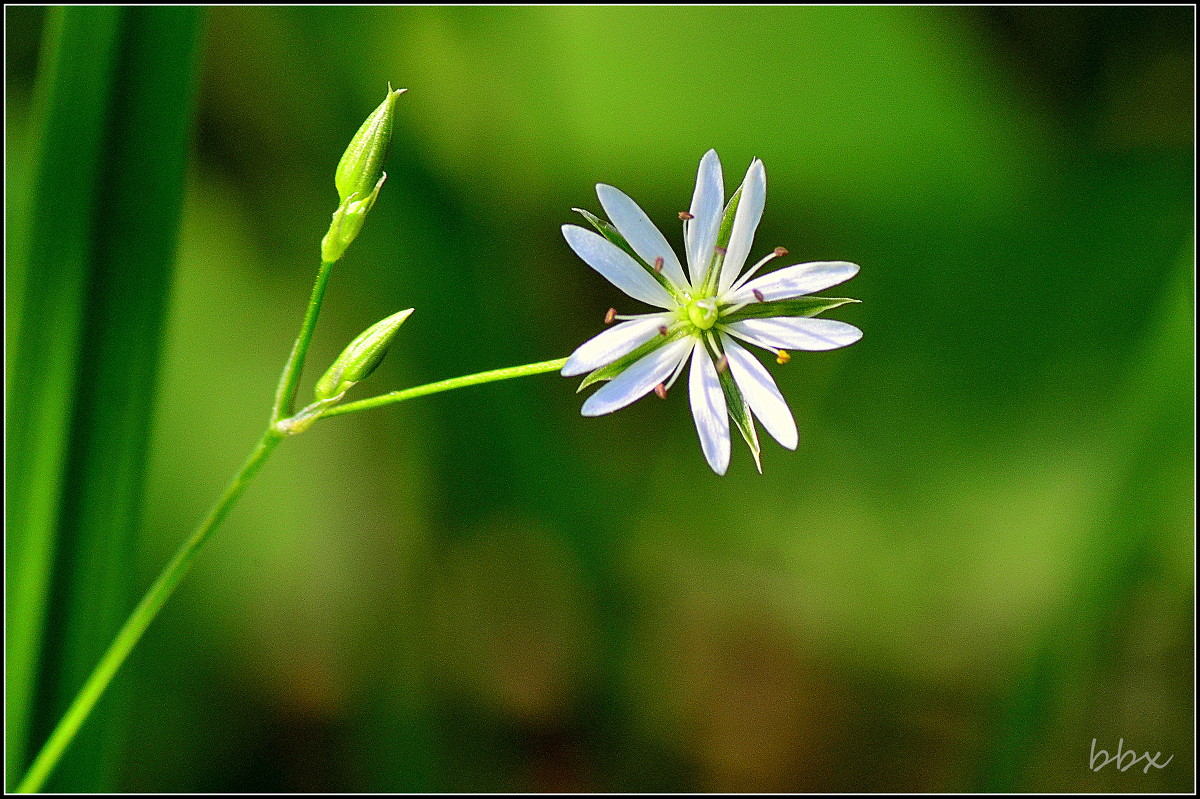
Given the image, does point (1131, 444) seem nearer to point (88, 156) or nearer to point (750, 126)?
point (750, 126)

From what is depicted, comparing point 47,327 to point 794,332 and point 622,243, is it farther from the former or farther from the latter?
point 794,332

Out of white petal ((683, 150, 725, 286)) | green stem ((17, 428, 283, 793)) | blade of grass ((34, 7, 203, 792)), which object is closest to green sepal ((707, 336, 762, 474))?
white petal ((683, 150, 725, 286))

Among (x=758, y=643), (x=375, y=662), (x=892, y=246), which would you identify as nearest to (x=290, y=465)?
(x=375, y=662)

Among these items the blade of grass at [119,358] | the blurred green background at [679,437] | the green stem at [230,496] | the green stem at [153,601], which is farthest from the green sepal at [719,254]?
the blurred green background at [679,437]

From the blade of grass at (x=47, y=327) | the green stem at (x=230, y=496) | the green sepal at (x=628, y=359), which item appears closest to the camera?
the green stem at (x=230, y=496)

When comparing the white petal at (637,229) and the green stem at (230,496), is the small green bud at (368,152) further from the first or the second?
the white petal at (637,229)

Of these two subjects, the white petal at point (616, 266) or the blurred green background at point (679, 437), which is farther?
the blurred green background at point (679, 437)

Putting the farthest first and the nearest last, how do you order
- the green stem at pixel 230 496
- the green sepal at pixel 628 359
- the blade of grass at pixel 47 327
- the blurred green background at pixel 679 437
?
1. the blurred green background at pixel 679 437
2. the blade of grass at pixel 47 327
3. the green sepal at pixel 628 359
4. the green stem at pixel 230 496
